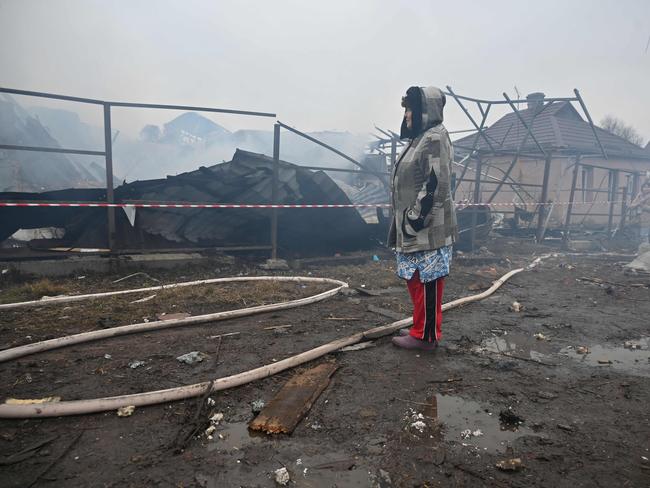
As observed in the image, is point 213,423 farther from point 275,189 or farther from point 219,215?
point 275,189

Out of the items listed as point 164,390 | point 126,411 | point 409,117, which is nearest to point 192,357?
point 164,390

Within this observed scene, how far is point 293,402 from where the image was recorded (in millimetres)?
2355

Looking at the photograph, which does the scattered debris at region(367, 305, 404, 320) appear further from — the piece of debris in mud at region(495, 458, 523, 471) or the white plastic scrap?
the piece of debris in mud at region(495, 458, 523, 471)

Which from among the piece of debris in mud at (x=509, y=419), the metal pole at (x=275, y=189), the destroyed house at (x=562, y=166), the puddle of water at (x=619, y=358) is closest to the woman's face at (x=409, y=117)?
the piece of debris in mud at (x=509, y=419)

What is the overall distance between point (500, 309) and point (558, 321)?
640 mm

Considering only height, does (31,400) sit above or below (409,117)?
below

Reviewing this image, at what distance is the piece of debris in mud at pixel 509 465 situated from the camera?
1828 millimetres

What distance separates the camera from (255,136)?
19.3 meters

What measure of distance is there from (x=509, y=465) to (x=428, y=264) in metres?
1.64

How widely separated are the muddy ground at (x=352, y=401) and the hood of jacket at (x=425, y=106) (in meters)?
1.94

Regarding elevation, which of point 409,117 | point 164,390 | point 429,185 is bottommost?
point 164,390

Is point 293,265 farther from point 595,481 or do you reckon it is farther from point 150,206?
point 595,481

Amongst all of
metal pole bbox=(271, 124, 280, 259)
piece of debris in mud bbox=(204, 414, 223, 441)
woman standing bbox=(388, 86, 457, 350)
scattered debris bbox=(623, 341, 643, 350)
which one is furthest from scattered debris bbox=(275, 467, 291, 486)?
metal pole bbox=(271, 124, 280, 259)

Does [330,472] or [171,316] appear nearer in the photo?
[330,472]
